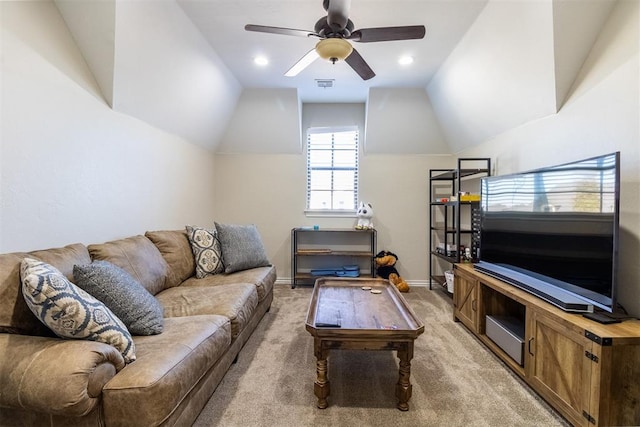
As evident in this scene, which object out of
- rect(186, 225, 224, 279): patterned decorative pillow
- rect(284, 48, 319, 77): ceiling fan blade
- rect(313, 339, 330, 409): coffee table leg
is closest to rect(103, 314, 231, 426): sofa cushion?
rect(313, 339, 330, 409): coffee table leg

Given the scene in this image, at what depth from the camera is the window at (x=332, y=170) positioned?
15.0 feet

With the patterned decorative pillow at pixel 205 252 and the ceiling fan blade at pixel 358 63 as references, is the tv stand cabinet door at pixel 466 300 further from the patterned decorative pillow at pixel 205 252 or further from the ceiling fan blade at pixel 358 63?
the patterned decorative pillow at pixel 205 252

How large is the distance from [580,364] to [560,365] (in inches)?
5.8

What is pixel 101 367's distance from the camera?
1.16 m

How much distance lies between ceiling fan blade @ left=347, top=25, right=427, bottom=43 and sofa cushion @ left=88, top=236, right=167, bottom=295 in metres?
2.22

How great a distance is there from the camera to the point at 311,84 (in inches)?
146

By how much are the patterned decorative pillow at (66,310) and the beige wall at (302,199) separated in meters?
3.20

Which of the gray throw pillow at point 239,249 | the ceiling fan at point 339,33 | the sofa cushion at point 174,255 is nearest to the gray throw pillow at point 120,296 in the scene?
the sofa cushion at point 174,255

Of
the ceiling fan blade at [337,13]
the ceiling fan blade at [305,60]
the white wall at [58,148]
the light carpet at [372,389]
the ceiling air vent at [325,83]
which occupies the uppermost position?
the ceiling air vent at [325,83]

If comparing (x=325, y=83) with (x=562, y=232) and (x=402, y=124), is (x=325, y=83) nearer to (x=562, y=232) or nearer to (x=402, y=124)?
(x=402, y=124)

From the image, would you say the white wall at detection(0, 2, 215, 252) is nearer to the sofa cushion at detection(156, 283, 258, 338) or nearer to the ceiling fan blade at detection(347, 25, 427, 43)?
the sofa cushion at detection(156, 283, 258, 338)

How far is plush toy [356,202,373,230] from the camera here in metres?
4.28

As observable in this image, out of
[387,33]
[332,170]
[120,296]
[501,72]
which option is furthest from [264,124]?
[120,296]

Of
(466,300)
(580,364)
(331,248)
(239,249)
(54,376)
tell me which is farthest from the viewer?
(331,248)
